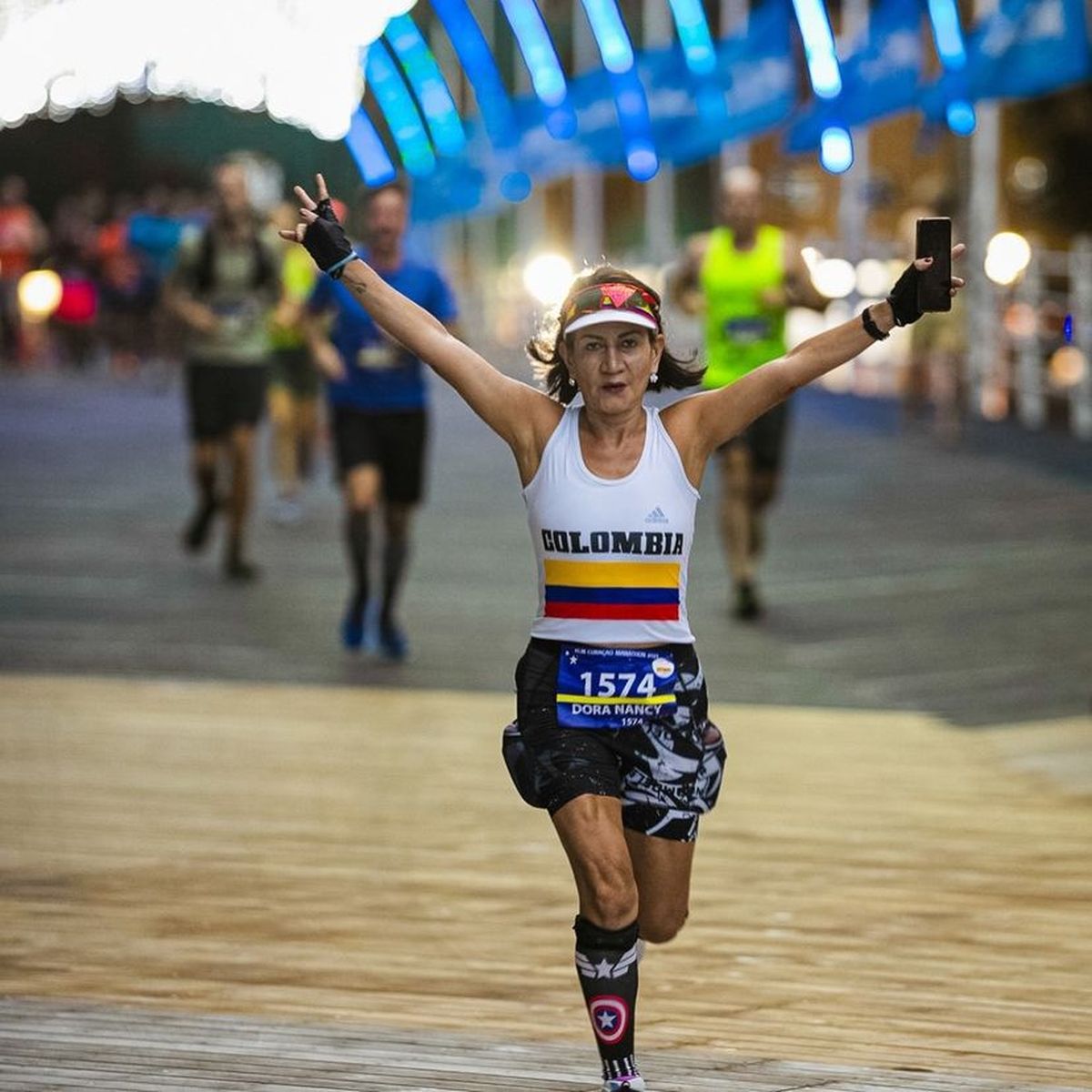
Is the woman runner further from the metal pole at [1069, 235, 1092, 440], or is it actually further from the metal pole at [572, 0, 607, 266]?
the metal pole at [572, 0, 607, 266]

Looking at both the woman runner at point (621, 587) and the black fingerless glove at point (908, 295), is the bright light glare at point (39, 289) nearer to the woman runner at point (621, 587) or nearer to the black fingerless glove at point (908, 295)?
the woman runner at point (621, 587)

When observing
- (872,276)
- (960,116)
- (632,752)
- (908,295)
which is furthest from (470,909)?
(872,276)

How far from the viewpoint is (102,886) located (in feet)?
21.4

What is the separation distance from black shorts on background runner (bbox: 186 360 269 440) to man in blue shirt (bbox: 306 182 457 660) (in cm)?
229

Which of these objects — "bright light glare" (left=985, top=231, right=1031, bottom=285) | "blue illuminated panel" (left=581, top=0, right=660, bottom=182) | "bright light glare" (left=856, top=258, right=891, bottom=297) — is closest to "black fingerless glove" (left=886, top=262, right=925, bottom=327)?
"bright light glare" (left=985, top=231, right=1031, bottom=285)

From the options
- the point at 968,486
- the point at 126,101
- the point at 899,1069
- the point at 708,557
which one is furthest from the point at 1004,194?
the point at 126,101

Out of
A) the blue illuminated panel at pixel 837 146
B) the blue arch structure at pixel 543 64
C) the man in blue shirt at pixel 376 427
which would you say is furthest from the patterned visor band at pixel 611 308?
the blue arch structure at pixel 543 64

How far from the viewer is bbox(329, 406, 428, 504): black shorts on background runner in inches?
423

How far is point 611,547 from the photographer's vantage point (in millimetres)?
4566

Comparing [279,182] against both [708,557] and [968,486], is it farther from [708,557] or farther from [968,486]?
[708,557]

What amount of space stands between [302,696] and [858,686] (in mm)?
2348

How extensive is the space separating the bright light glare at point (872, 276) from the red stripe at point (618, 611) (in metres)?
25.4

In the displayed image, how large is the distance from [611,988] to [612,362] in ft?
3.86

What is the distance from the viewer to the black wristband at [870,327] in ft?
15.1
